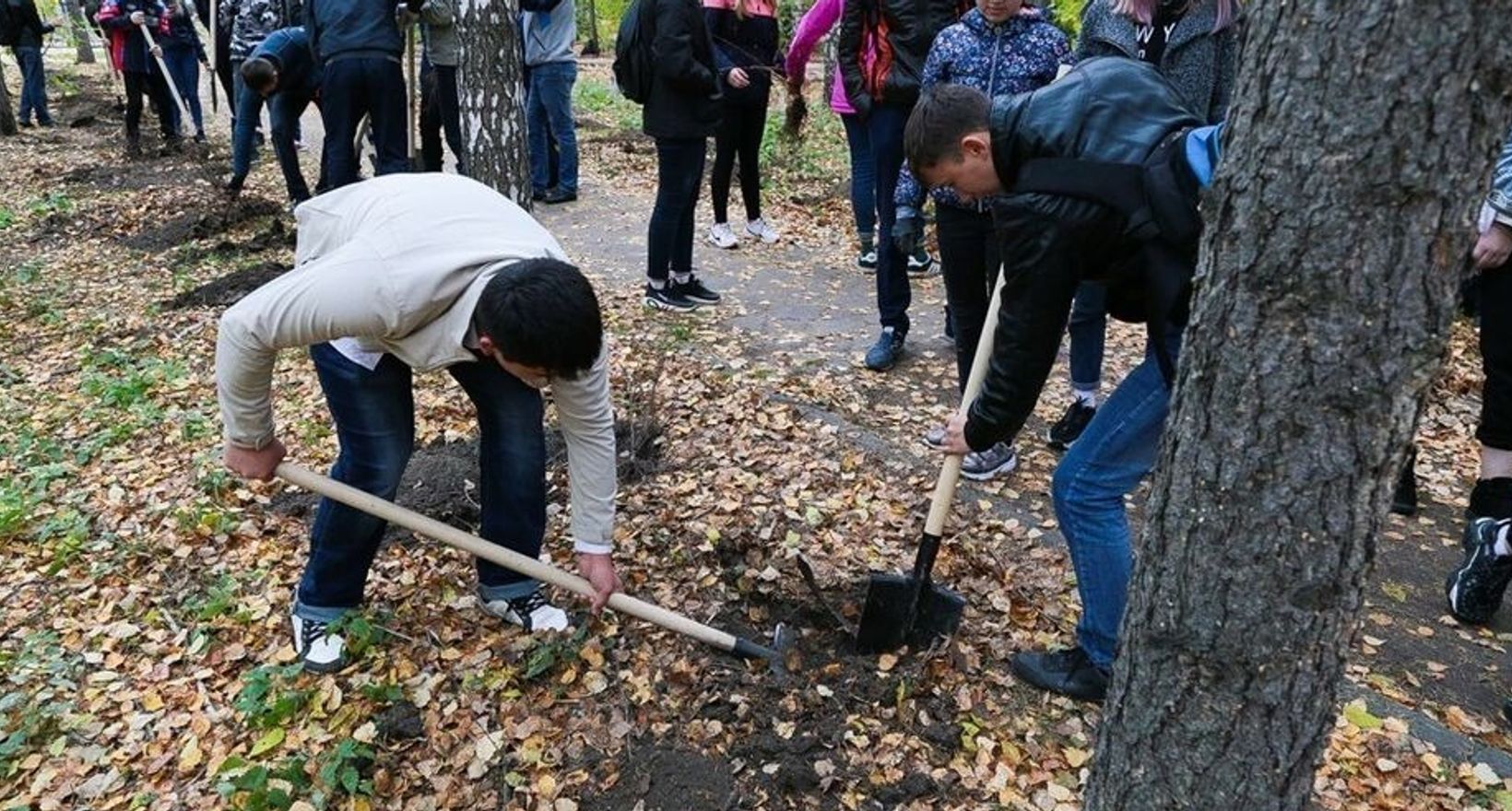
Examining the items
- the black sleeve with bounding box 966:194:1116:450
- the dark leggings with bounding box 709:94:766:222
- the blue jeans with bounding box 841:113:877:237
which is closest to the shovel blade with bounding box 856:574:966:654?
the black sleeve with bounding box 966:194:1116:450

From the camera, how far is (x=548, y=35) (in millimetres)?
8008

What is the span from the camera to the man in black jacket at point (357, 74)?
19.1ft

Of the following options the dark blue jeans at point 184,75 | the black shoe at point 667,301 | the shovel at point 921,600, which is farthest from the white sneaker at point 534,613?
the dark blue jeans at point 184,75

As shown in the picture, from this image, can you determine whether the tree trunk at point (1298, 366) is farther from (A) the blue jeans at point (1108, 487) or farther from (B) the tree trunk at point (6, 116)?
(B) the tree trunk at point (6, 116)

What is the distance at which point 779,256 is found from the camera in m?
7.28

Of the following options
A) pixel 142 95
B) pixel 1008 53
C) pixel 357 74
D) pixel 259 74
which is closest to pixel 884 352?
pixel 1008 53

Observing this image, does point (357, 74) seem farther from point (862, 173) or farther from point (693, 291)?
point (862, 173)

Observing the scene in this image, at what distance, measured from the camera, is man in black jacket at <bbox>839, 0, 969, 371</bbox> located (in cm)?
471

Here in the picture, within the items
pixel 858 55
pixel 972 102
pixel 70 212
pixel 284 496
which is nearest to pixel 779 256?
pixel 858 55

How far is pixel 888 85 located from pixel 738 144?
198 cm

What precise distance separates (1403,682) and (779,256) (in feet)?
16.9

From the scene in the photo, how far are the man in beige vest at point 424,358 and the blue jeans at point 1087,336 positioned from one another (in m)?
2.13

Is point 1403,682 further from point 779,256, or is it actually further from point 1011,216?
point 779,256

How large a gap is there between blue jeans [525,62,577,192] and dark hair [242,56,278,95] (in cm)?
198
